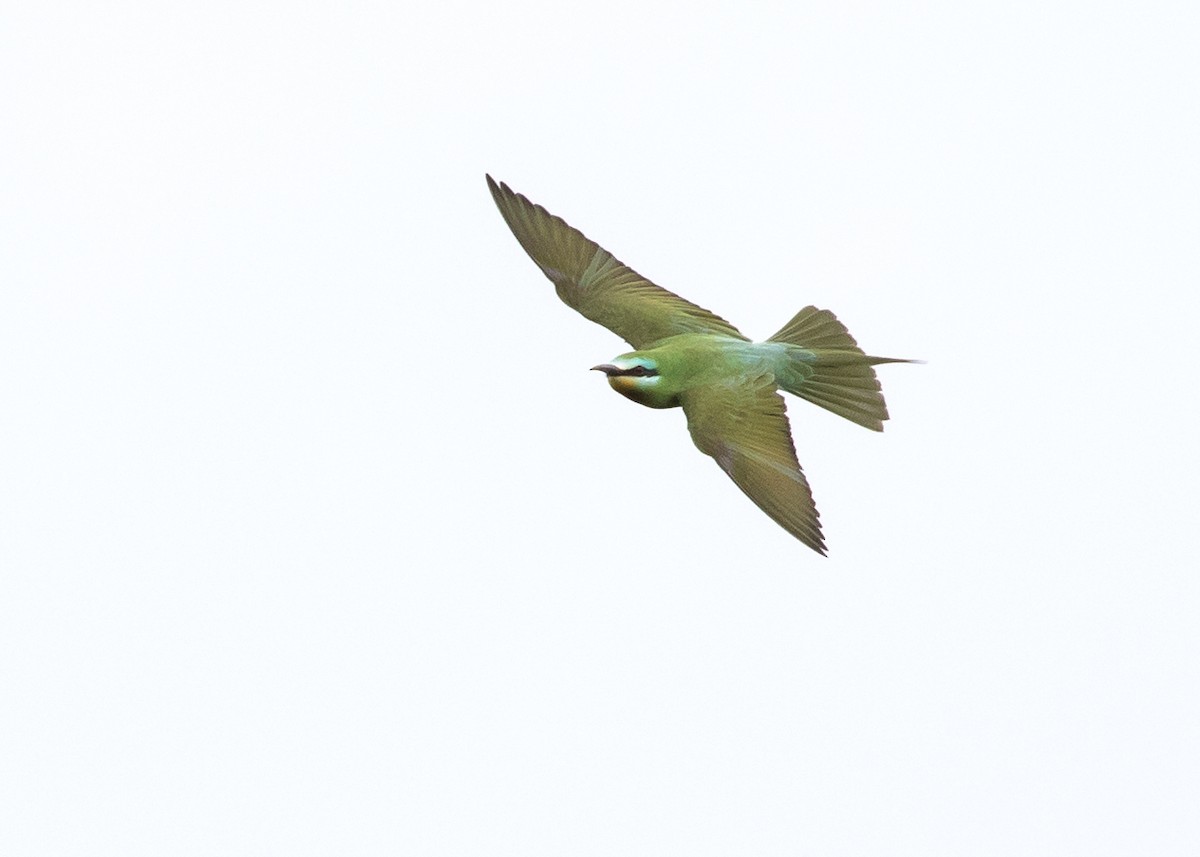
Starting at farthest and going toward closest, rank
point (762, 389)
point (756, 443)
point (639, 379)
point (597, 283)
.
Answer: point (597, 283)
point (639, 379)
point (762, 389)
point (756, 443)

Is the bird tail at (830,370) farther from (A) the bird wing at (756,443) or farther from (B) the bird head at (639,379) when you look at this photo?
(B) the bird head at (639,379)

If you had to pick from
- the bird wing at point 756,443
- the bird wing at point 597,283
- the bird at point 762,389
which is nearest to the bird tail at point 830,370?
the bird at point 762,389

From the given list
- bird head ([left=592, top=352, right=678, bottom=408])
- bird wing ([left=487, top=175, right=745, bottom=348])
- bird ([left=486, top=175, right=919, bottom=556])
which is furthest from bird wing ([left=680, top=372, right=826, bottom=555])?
bird wing ([left=487, top=175, right=745, bottom=348])

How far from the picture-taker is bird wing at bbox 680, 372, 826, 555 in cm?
1005

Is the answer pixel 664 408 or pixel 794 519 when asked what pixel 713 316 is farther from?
pixel 794 519

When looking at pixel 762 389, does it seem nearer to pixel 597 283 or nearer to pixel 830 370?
pixel 830 370

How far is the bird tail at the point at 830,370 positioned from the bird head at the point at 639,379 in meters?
0.62

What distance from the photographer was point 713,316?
38.1 feet

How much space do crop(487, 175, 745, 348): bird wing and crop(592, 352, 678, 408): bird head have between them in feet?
2.39

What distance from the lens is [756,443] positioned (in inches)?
407

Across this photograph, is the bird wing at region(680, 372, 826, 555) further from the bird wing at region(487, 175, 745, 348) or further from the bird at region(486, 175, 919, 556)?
the bird wing at region(487, 175, 745, 348)

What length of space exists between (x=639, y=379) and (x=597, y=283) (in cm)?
131

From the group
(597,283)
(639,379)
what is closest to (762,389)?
(639,379)

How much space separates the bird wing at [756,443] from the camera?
33.0 feet
